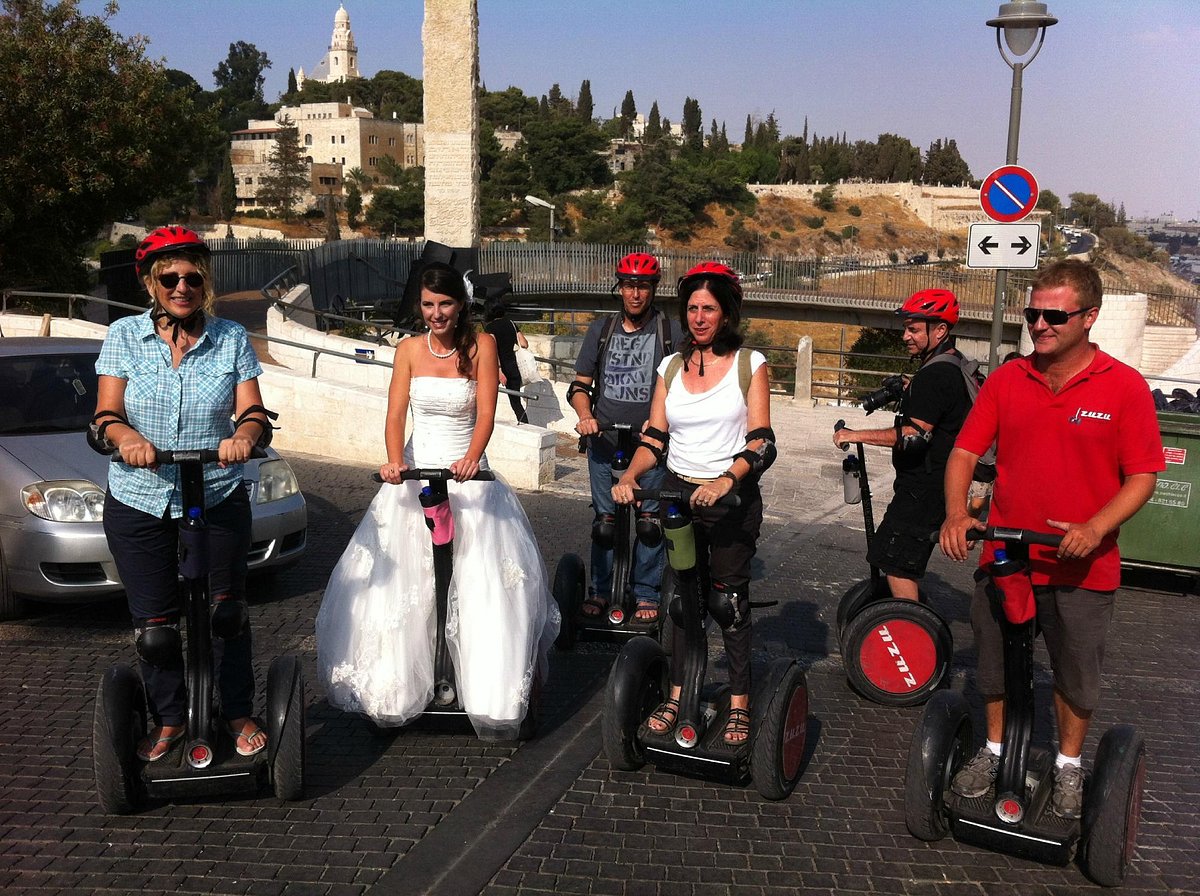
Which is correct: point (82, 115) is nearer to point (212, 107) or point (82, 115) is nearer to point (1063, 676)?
point (212, 107)

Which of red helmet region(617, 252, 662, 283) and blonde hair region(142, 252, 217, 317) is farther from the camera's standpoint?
red helmet region(617, 252, 662, 283)

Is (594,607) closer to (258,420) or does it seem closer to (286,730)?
(286,730)

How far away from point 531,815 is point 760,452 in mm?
1640

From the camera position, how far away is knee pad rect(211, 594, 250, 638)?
4.31m

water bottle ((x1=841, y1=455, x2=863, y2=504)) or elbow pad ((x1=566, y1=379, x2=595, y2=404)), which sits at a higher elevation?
elbow pad ((x1=566, y1=379, x2=595, y2=404))

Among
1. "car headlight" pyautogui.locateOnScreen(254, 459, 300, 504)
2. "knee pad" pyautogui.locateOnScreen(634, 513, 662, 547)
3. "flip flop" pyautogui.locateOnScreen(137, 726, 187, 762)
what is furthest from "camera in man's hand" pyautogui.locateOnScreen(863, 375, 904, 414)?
"car headlight" pyautogui.locateOnScreen(254, 459, 300, 504)

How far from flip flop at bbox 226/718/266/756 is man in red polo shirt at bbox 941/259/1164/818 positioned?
2.57 meters

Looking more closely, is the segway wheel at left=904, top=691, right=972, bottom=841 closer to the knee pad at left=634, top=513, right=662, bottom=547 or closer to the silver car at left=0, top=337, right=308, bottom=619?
the knee pad at left=634, top=513, right=662, bottom=547

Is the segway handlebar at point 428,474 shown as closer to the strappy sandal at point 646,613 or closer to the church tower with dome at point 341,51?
the strappy sandal at point 646,613

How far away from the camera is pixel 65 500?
21.9ft

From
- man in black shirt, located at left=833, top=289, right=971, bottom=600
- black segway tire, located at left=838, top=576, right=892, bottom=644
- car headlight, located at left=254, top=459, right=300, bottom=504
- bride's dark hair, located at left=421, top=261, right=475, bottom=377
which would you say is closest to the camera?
bride's dark hair, located at left=421, top=261, right=475, bottom=377

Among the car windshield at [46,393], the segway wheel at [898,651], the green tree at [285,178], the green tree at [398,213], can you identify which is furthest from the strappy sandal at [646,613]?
the green tree at [285,178]

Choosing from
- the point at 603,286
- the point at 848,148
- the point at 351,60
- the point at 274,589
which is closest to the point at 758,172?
the point at 848,148

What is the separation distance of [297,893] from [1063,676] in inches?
105
